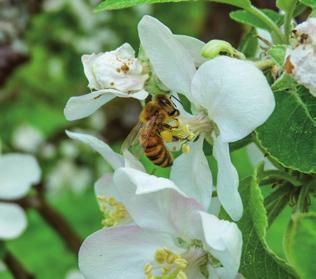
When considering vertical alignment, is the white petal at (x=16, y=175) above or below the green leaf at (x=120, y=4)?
below

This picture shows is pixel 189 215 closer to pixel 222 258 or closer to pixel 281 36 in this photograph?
pixel 222 258

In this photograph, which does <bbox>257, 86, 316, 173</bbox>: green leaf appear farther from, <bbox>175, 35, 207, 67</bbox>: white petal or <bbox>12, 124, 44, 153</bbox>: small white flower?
<bbox>12, 124, 44, 153</bbox>: small white flower

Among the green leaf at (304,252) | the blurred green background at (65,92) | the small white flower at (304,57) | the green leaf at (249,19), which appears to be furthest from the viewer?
the blurred green background at (65,92)

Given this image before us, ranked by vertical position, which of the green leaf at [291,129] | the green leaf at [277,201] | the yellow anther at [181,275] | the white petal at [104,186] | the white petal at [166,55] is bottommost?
the white petal at [104,186]

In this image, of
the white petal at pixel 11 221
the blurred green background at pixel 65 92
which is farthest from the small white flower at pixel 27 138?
the white petal at pixel 11 221

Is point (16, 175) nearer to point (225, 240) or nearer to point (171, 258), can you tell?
point (171, 258)

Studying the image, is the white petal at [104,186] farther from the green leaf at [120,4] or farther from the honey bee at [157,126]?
the green leaf at [120,4]

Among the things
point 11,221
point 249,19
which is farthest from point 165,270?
point 11,221
